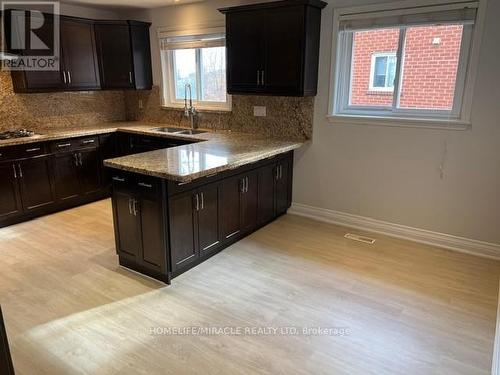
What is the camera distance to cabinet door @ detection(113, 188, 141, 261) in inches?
112

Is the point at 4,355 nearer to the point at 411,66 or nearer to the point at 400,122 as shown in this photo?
the point at 400,122

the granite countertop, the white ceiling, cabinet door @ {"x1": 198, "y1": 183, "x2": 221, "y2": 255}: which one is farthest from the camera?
the white ceiling

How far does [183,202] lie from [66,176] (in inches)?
90.0

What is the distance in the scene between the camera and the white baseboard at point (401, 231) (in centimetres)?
333

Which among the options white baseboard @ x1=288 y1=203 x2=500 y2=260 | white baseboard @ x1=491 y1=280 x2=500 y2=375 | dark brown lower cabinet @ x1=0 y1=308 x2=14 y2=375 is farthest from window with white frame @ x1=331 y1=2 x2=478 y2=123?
dark brown lower cabinet @ x1=0 y1=308 x2=14 y2=375

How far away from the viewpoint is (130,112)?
18.4ft

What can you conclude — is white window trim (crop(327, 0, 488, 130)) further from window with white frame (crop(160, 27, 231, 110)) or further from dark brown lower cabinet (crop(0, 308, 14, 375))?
dark brown lower cabinet (crop(0, 308, 14, 375))

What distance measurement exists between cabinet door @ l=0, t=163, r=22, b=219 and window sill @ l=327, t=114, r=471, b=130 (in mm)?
3424

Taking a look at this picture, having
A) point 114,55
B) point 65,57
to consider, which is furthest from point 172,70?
point 65,57

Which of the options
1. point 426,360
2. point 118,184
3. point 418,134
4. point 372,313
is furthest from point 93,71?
point 426,360

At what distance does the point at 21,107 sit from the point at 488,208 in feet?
17.2

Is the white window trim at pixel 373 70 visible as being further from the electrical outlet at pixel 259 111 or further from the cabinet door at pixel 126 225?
the cabinet door at pixel 126 225

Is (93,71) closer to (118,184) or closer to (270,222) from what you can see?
(118,184)

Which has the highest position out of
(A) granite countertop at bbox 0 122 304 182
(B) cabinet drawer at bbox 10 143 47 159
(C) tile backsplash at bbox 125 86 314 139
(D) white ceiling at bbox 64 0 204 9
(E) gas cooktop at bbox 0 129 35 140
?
(D) white ceiling at bbox 64 0 204 9
